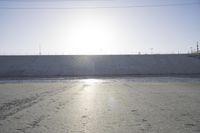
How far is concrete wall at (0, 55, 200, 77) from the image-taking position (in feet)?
214

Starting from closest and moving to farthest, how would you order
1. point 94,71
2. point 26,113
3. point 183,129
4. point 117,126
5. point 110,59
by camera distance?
point 183,129, point 117,126, point 26,113, point 94,71, point 110,59

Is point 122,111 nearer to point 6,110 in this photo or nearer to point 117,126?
point 117,126

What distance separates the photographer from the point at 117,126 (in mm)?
9453

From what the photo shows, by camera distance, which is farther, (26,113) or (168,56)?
(168,56)

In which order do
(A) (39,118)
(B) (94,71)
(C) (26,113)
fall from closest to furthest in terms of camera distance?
(A) (39,118) < (C) (26,113) < (B) (94,71)

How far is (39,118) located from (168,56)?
69.1 m

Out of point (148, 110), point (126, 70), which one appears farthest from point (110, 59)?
point (148, 110)

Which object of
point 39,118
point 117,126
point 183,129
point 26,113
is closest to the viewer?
point 183,129

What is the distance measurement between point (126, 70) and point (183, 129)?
57882mm

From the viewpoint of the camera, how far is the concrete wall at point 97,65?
6512cm

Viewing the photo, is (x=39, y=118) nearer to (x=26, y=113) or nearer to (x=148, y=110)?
(x=26, y=113)

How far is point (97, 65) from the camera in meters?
70.8

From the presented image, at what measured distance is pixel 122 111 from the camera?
1255 centimetres

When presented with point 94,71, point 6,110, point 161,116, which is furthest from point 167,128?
point 94,71
